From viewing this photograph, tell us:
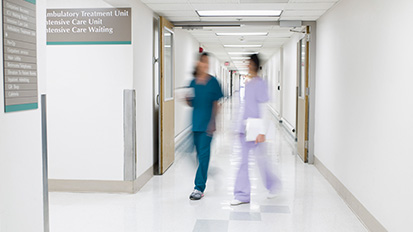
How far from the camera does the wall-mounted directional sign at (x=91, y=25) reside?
5.17 meters

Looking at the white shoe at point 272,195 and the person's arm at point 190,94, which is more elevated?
the person's arm at point 190,94

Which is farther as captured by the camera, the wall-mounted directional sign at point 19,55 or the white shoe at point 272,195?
the white shoe at point 272,195

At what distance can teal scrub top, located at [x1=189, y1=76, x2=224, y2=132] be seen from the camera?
480 cm

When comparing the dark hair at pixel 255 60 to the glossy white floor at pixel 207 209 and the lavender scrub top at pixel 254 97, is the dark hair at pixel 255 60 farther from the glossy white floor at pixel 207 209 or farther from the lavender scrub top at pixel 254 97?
the glossy white floor at pixel 207 209

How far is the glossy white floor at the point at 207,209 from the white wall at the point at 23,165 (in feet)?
4.48

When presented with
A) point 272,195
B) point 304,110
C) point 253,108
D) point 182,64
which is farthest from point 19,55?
point 182,64

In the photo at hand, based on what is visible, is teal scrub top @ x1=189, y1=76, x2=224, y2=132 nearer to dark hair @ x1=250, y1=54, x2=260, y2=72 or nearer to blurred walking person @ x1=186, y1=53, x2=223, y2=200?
blurred walking person @ x1=186, y1=53, x2=223, y2=200

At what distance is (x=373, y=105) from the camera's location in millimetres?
3934

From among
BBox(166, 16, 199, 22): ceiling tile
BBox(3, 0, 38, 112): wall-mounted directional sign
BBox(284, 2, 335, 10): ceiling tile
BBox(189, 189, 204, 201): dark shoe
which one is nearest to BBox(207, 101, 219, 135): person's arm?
BBox(189, 189, 204, 201): dark shoe

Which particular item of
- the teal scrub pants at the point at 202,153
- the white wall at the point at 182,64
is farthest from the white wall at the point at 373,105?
the white wall at the point at 182,64

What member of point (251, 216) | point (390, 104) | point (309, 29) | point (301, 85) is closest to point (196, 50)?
point (301, 85)

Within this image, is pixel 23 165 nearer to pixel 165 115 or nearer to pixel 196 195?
pixel 196 195

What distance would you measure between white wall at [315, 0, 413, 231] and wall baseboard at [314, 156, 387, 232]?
0.23 ft

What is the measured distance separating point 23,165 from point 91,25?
2.95 m
